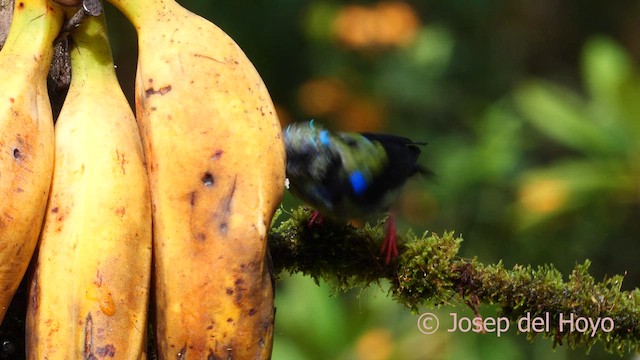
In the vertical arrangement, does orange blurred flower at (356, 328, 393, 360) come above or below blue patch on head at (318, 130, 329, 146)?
below

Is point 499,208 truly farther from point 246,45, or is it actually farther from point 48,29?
point 48,29

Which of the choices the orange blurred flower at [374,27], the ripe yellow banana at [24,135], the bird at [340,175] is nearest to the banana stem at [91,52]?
the ripe yellow banana at [24,135]

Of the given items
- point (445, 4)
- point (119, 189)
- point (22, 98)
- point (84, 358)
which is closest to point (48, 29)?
point (22, 98)

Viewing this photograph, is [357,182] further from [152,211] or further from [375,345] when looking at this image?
[375,345]

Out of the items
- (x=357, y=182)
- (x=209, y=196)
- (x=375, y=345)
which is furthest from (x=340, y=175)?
(x=375, y=345)

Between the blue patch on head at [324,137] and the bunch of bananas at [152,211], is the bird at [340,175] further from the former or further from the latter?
the bunch of bananas at [152,211]

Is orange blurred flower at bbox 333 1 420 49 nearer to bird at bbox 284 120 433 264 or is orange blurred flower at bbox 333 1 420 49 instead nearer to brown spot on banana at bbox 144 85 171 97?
bird at bbox 284 120 433 264

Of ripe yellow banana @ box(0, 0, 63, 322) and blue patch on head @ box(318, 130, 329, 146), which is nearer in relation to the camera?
ripe yellow banana @ box(0, 0, 63, 322)

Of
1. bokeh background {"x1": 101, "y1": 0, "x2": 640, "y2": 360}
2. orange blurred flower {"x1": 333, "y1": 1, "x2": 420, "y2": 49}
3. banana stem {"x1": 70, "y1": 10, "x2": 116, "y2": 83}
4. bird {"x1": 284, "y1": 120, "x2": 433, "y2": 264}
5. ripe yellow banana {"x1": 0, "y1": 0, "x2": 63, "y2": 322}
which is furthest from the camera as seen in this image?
orange blurred flower {"x1": 333, "y1": 1, "x2": 420, "y2": 49}

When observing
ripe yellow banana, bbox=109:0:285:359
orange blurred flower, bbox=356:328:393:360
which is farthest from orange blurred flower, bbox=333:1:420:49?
ripe yellow banana, bbox=109:0:285:359
